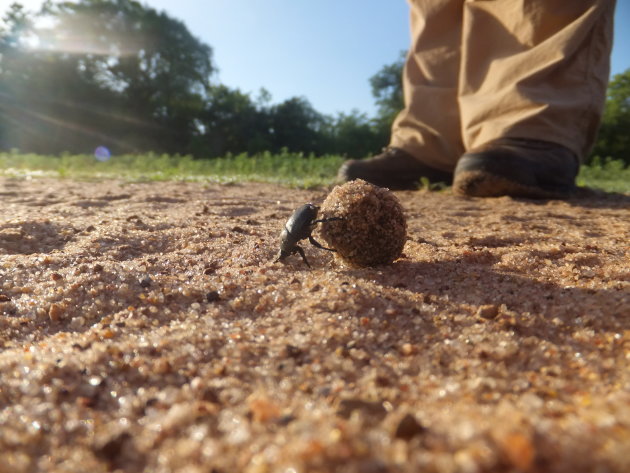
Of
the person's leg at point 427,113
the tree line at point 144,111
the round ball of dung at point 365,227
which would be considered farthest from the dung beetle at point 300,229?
the tree line at point 144,111

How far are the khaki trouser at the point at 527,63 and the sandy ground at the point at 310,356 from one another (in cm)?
172

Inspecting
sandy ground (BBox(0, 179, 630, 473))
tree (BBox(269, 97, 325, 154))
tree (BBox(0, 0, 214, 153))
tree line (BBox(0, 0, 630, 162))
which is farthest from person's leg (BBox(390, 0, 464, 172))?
tree (BBox(0, 0, 214, 153))

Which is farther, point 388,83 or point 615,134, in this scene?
point 388,83

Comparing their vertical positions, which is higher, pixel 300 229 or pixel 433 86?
pixel 433 86

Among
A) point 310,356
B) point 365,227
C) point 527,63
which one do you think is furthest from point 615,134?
point 310,356

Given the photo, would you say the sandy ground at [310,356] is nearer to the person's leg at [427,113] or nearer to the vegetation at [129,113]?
the person's leg at [427,113]

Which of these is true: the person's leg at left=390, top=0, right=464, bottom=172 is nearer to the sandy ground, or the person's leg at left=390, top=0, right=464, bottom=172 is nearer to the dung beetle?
the sandy ground

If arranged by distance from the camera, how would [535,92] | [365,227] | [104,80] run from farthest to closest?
[104,80]
[535,92]
[365,227]

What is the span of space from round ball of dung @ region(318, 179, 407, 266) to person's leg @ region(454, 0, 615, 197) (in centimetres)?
197

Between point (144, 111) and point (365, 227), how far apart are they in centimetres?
2336

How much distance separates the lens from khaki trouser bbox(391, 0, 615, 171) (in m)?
3.62

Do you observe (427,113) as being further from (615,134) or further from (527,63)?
(615,134)

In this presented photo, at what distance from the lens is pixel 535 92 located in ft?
12.3

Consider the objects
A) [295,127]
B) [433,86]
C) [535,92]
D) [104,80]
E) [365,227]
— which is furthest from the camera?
[104,80]
